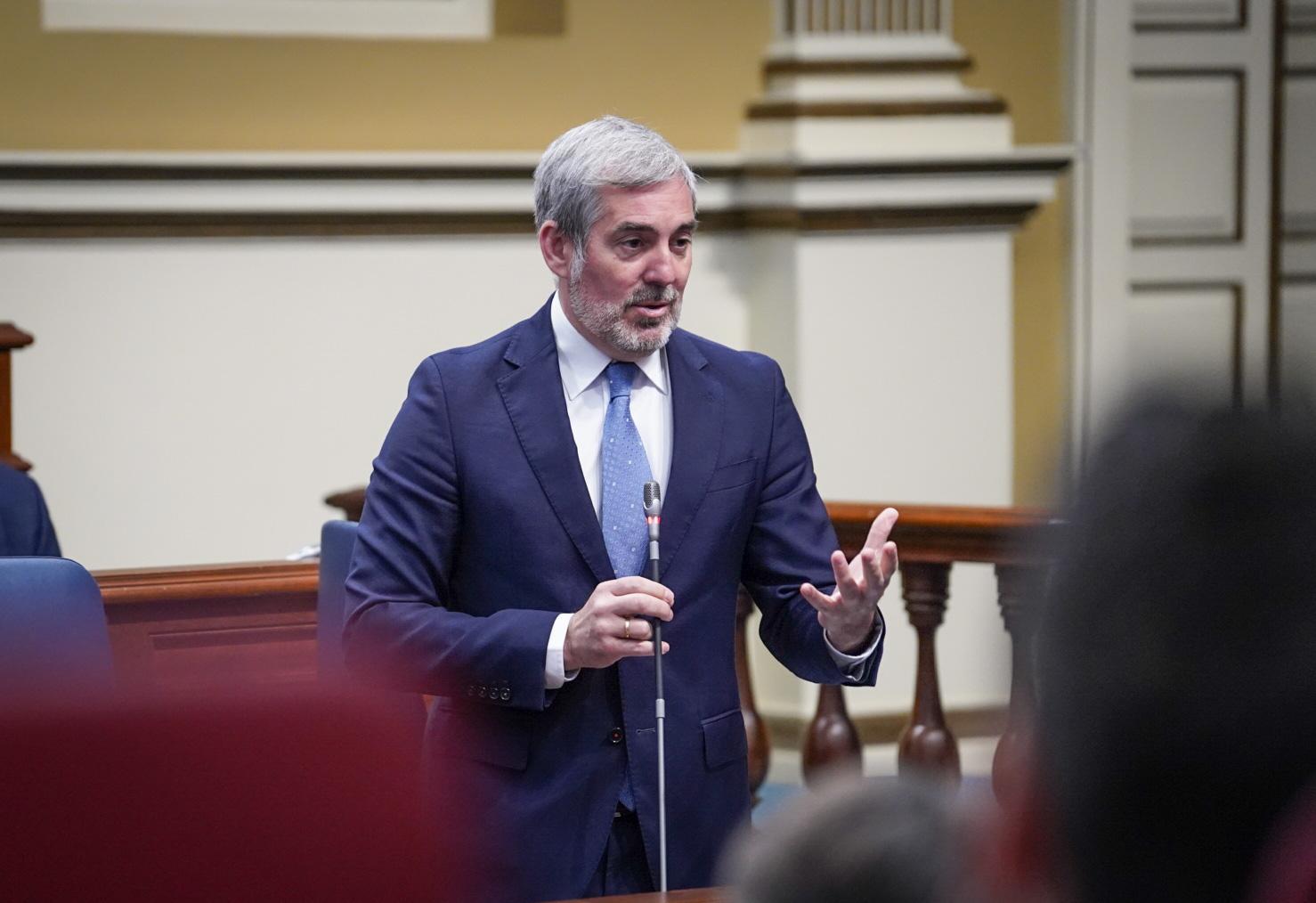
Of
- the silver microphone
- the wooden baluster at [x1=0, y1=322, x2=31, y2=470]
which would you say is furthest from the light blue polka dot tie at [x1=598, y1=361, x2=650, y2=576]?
the wooden baluster at [x1=0, y1=322, x2=31, y2=470]

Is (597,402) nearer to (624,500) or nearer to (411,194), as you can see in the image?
(624,500)

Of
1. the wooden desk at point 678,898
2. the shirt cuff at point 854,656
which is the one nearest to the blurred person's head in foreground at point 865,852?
the wooden desk at point 678,898

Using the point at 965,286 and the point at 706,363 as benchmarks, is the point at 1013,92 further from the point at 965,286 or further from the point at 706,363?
the point at 706,363

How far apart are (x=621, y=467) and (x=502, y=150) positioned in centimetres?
358

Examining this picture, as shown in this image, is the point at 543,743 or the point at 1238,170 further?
the point at 1238,170

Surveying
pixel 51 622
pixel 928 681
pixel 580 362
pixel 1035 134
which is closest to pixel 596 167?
pixel 580 362

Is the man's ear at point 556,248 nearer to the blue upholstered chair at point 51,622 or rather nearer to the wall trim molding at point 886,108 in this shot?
the blue upholstered chair at point 51,622

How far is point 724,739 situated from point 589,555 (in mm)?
292

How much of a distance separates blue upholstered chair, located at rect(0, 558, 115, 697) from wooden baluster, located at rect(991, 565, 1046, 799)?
4.08ft

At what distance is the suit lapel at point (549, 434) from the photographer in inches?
86.3

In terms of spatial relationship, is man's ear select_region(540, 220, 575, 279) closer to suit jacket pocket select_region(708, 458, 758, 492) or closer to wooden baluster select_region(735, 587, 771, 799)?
suit jacket pocket select_region(708, 458, 758, 492)

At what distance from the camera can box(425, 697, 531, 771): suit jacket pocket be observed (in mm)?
2176

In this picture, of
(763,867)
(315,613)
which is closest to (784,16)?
(315,613)

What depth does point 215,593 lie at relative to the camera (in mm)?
3359
